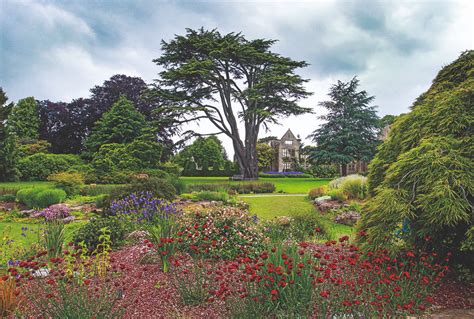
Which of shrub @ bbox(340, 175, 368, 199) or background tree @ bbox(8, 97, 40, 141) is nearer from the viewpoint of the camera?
shrub @ bbox(340, 175, 368, 199)

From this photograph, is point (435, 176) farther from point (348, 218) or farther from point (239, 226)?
point (348, 218)

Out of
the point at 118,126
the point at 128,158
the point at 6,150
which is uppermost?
the point at 118,126

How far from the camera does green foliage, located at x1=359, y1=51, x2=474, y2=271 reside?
3.12m

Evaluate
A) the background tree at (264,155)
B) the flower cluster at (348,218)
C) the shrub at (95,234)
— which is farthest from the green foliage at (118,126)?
the background tree at (264,155)

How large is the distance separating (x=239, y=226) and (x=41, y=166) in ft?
79.8

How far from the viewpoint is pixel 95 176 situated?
773 inches

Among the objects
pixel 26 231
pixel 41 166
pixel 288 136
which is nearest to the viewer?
pixel 26 231

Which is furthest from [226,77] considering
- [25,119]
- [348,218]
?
[25,119]

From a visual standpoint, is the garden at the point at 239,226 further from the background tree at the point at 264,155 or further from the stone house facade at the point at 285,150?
the stone house facade at the point at 285,150

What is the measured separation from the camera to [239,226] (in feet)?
16.0

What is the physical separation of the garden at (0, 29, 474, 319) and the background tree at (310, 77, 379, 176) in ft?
33.1

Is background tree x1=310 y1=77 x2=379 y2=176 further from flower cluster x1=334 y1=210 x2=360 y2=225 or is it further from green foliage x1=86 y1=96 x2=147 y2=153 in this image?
flower cluster x1=334 y1=210 x2=360 y2=225

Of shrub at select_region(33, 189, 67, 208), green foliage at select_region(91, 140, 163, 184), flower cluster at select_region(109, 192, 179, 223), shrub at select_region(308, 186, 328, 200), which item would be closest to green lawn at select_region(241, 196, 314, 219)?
shrub at select_region(308, 186, 328, 200)

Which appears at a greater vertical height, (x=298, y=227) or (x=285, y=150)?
(x=285, y=150)
